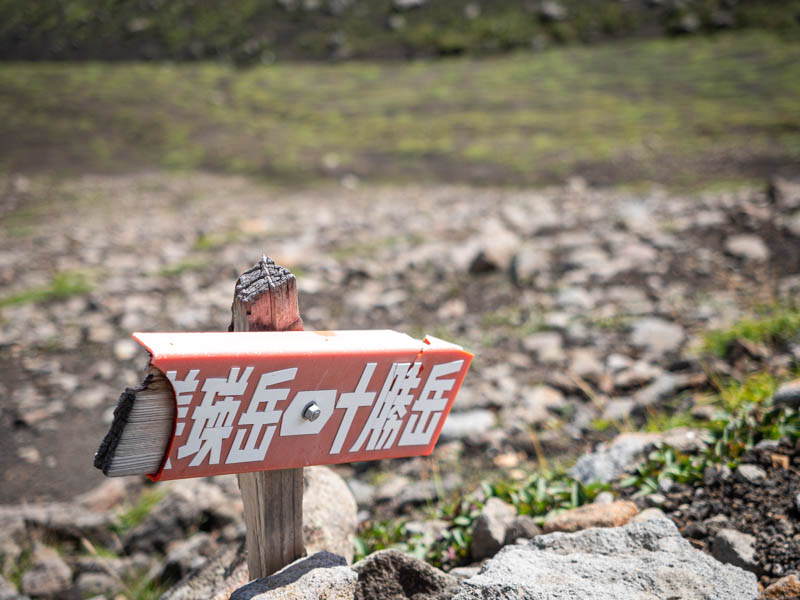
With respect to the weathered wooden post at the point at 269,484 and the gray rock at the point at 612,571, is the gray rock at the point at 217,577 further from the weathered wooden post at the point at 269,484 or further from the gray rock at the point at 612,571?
the gray rock at the point at 612,571

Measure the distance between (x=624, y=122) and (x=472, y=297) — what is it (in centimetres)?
720

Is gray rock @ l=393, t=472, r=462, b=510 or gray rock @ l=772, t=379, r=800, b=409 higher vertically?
gray rock @ l=772, t=379, r=800, b=409

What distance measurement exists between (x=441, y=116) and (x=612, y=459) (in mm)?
10811

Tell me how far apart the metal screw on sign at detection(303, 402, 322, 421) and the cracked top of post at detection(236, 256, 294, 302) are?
1.15 ft

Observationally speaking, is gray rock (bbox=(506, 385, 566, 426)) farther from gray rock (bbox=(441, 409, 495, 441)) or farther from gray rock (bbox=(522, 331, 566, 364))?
gray rock (bbox=(522, 331, 566, 364))

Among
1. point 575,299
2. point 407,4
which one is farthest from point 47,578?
point 407,4

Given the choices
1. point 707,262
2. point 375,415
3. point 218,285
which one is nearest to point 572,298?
point 707,262

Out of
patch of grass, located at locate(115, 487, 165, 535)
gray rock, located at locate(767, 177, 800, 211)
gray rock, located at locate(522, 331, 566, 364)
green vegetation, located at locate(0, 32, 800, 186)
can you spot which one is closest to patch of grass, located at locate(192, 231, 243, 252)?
green vegetation, located at locate(0, 32, 800, 186)

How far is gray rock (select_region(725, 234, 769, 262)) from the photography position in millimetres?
5441

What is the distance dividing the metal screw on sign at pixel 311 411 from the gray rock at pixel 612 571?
688 millimetres

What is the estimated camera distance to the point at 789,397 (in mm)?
2836


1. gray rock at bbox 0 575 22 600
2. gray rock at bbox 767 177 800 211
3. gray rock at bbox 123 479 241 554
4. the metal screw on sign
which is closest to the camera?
the metal screw on sign

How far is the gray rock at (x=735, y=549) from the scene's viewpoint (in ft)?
7.07

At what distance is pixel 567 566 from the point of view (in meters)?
1.96
